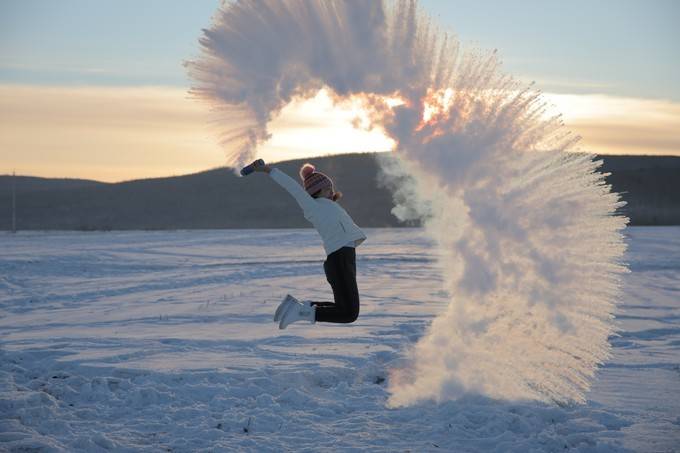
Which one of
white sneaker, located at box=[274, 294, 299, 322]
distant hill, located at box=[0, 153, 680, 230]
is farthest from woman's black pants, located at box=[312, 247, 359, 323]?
distant hill, located at box=[0, 153, 680, 230]

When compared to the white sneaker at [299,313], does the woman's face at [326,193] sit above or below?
above

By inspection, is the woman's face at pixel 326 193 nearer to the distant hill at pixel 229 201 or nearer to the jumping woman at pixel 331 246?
the jumping woman at pixel 331 246

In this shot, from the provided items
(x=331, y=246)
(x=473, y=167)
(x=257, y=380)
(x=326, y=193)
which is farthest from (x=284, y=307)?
(x=473, y=167)

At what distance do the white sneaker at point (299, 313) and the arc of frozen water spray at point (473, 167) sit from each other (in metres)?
1.51

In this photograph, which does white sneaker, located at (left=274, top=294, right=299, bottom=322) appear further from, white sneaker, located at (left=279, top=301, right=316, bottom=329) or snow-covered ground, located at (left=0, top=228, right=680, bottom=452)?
snow-covered ground, located at (left=0, top=228, right=680, bottom=452)

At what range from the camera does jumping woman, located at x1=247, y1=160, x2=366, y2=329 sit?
773 cm

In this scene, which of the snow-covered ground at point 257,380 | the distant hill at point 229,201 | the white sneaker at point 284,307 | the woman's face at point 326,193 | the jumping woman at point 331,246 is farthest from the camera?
the distant hill at point 229,201

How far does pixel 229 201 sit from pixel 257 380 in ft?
239

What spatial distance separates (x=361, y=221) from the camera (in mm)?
66312

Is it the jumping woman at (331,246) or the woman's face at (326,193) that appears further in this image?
the woman's face at (326,193)

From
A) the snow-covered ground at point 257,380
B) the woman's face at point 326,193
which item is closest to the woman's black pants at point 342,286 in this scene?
the woman's face at point 326,193

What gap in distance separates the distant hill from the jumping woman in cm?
5384

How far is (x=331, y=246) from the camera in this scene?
7.79m

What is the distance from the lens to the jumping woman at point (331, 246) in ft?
25.4
